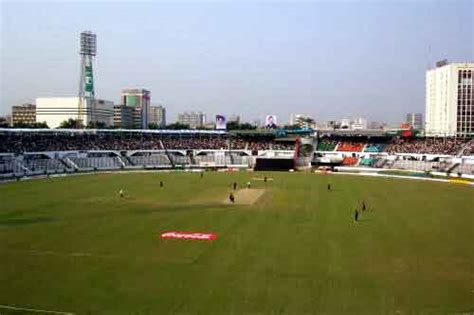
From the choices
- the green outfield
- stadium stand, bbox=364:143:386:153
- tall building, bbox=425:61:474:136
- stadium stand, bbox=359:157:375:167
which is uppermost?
tall building, bbox=425:61:474:136

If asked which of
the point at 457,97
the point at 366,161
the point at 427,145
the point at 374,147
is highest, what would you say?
the point at 457,97

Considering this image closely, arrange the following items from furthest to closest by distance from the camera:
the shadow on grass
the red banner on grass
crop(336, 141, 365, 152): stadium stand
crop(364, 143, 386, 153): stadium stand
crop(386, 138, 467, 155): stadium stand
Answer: crop(336, 141, 365, 152): stadium stand
crop(364, 143, 386, 153): stadium stand
crop(386, 138, 467, 155): stadium stand
the shadow on grass
the red banner on grass

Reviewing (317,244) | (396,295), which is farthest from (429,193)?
(396,295)

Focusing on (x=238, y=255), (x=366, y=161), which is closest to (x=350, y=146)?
(x=366, y=161)

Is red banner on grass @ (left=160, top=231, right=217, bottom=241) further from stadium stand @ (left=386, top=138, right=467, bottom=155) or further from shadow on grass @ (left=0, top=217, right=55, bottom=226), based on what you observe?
stadium stand @ (left=386, top=138, right=467, bottom=155)

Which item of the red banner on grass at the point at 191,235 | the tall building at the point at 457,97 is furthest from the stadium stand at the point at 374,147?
the tall building at the point at 457,97

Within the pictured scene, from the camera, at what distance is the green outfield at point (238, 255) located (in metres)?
21.4

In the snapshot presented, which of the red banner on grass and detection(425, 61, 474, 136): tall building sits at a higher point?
detection(425, 61, 474, 136): tall building

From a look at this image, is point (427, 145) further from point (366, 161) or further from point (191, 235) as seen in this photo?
point (191, 235)

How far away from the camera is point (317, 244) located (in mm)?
32125

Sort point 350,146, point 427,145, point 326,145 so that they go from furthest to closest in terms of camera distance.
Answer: point 326,145
point 350,146
point 427,145

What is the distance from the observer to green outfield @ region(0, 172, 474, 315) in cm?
2144

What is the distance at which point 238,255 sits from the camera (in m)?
29.1

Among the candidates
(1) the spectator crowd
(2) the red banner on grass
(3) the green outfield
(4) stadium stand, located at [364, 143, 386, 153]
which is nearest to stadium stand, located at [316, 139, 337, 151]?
(1) the spectator crowd
